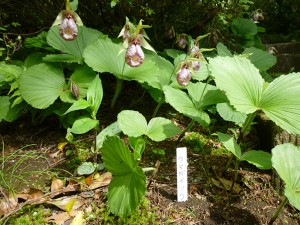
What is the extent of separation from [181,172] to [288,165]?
1.62ft

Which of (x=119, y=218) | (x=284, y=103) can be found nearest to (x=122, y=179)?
(x=119, y=218)

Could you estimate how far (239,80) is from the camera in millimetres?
1358

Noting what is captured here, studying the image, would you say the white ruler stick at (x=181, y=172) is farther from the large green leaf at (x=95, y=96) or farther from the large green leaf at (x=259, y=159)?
the large green leaf at (x=95, y=96)

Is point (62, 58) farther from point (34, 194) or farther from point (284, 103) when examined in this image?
point (284, 103)

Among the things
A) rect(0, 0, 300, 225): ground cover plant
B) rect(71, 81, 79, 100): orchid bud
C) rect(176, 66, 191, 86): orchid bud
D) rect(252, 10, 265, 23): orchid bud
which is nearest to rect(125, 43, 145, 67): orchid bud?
rect(0, 0, 300, 225): ground cover plant

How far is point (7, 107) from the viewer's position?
1.96 metres

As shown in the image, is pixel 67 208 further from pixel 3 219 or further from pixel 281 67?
pixel 281 67

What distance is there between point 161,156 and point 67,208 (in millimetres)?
683

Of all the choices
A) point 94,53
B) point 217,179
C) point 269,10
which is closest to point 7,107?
point 94,53

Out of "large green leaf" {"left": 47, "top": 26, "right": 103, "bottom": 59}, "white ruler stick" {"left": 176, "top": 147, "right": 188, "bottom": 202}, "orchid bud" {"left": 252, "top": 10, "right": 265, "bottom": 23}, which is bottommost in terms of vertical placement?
"white ruler stick" {"left": 176, "top": 147, "right": 188, "bottom": 202}

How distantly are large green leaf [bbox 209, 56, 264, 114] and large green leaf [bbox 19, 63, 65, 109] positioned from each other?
1.07 m

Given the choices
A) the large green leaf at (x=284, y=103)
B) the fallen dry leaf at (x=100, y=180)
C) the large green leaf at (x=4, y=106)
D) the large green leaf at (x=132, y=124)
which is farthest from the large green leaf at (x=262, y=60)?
the large green leaf at (x=4, y=106)

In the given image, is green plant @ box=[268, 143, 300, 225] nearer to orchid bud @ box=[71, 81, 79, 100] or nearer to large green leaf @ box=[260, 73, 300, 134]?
large green leaf @ box=[260, 73, 300, 134]

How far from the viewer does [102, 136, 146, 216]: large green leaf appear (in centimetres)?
115
